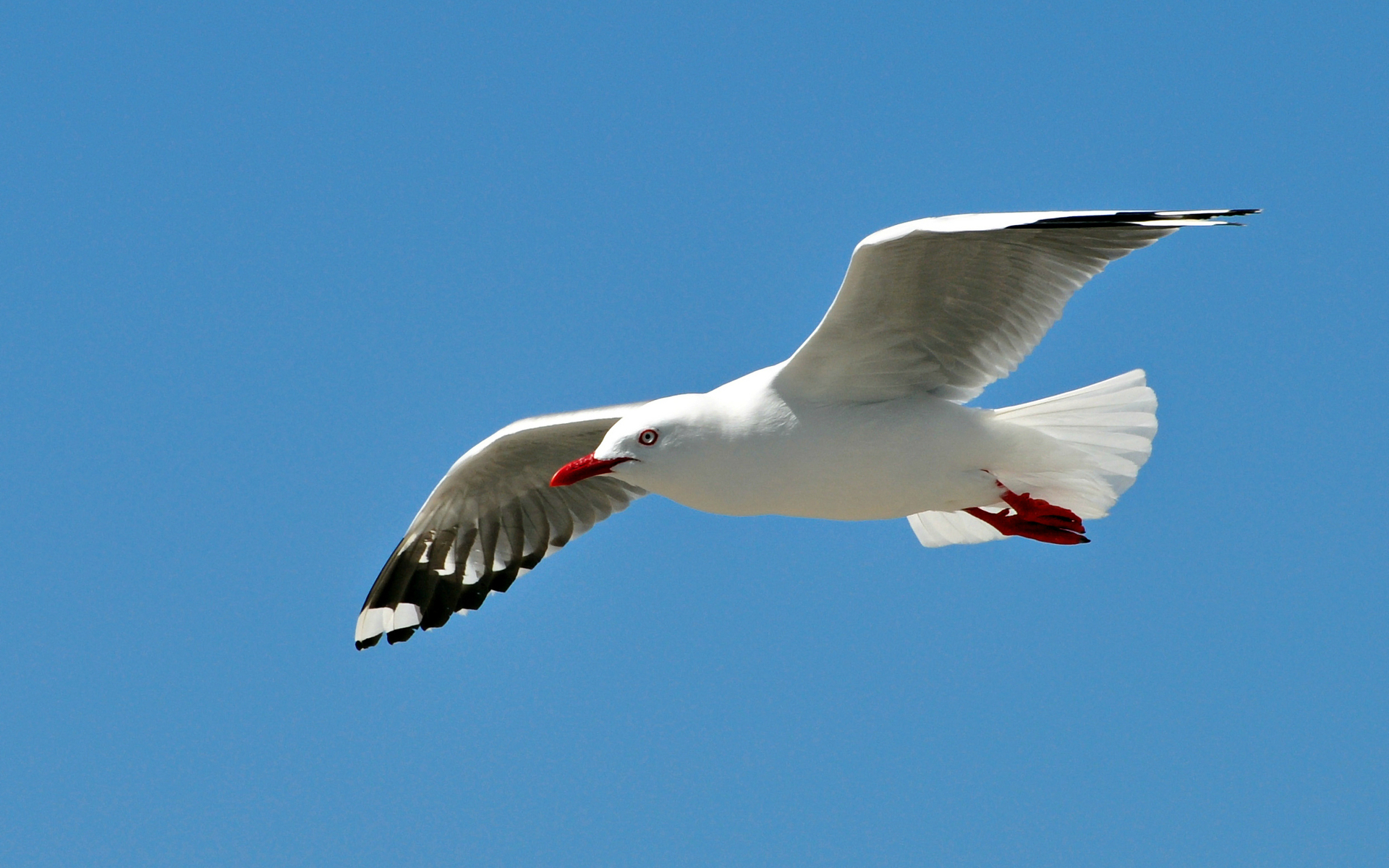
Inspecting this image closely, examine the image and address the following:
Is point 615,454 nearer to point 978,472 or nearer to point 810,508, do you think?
point 810,508

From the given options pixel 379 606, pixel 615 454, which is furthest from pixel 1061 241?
pixel 379 606

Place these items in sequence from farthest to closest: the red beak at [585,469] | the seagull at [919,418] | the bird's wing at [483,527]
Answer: the bird's wing at [483,527]
the red beak at [585,469]
the seagull at [919,418]

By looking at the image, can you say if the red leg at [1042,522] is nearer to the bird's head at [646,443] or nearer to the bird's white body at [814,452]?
the bird's white body at [814,452]

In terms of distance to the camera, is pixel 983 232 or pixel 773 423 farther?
pixel 773 423

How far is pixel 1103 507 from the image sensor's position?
6.69 m

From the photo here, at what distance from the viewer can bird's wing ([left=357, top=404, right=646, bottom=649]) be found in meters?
7.89

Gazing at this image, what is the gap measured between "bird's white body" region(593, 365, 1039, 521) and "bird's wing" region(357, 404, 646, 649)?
1475 mm

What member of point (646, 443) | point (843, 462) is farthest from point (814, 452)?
point (646, 443)

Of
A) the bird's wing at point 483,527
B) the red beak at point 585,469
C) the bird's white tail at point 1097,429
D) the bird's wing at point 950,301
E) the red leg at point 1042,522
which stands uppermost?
the bird's wing at point 483,527

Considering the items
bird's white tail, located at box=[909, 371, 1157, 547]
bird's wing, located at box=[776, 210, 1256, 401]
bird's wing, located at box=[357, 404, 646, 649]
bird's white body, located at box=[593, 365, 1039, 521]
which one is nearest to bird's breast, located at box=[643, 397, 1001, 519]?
bird's white body, located at box=[593, 365, 1039, 521]

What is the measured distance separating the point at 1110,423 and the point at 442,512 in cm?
363

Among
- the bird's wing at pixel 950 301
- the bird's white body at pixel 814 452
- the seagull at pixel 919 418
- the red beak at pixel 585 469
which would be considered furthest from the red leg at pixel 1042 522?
the red beak at pixel 585 469

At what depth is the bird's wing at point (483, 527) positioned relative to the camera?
311 inches

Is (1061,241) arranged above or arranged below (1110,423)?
above
